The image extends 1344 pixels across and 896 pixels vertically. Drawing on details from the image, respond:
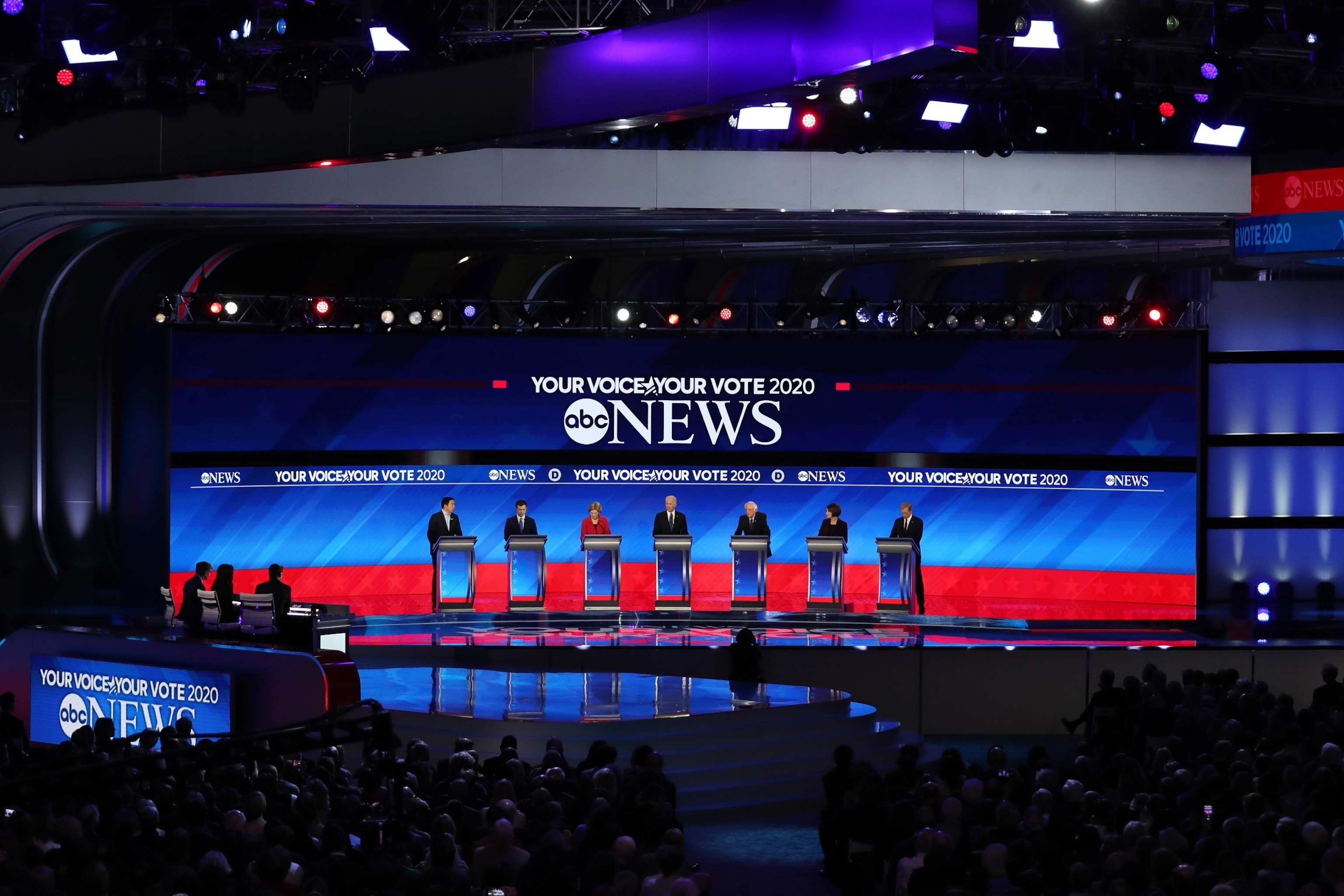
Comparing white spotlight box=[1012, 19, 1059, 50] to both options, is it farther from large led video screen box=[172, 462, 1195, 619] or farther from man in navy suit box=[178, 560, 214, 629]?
large led video screen box=[172, 462, 1195, 619]

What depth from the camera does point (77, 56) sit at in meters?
10.3

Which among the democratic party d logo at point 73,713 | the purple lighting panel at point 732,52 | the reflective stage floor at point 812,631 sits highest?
the purple lighting panel at point 732,52

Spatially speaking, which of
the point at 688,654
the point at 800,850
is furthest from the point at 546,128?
Answer: the point at 688,654

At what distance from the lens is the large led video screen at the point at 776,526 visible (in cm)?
1834

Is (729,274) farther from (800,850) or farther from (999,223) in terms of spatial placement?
(800,850)

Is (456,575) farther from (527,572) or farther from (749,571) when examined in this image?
(749,571)

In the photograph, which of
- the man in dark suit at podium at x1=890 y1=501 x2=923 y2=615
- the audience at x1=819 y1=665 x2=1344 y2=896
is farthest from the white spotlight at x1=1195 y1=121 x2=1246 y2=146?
the audience at x1=819 y1=665 x2=1344 y2=896

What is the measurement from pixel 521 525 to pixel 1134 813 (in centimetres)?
991

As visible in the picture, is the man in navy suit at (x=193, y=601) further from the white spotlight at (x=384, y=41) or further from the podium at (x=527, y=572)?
the white spotlight at (x=384, y=41)

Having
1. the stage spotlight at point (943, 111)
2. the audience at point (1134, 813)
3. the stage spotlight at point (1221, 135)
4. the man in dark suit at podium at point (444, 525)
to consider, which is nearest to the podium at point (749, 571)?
the man in dark suit at podium at point (444, 525)

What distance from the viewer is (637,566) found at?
62.5 feet

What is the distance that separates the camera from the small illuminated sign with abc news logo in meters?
9.62

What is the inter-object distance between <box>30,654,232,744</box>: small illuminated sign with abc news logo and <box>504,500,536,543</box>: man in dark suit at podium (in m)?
6.36

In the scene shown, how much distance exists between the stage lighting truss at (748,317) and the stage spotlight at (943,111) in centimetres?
344
